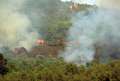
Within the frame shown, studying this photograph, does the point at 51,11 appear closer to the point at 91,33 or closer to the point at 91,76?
the point at 91,33

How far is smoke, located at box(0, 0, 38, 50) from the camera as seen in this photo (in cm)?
3459

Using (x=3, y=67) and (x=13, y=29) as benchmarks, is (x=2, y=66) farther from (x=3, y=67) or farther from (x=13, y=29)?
(x=13, y=29)

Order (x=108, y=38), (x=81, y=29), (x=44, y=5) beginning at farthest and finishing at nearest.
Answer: (x=44, y=5), (x=81, y=29), (x=108, y=38)

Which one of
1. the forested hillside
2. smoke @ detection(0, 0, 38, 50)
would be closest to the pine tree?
the forested hillside

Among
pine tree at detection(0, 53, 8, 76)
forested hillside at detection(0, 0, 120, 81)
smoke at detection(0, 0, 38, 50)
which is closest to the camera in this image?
forested hillside at detection(0, 0, 120, 81)

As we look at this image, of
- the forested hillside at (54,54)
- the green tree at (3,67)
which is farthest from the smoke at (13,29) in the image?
the green tree at (3,67)

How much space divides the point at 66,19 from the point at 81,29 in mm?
13292

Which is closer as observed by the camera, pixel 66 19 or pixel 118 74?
pixel 118 74

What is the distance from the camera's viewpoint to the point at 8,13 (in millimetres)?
43656

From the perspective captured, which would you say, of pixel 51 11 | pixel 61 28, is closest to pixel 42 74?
pixel 61 28

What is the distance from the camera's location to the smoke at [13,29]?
34.6m

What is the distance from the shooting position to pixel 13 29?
38.8 meters

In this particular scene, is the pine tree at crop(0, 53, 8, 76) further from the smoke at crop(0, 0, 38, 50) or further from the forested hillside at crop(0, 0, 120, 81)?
the smoke at crop(0, 0, 38, 50)

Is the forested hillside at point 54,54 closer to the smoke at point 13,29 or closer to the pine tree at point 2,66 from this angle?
the pine tree at point 2,66
